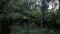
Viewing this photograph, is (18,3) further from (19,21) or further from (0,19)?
(19,21)

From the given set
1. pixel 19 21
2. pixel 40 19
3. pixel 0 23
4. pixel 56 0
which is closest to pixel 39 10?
pixel 40 19


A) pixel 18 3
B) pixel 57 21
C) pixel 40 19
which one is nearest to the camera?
pixel 18 3

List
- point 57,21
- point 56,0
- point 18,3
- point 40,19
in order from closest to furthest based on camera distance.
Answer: point 18,3 → point 57,21 → point 40,19 → point 56,0

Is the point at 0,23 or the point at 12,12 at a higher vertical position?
the point at 12,12

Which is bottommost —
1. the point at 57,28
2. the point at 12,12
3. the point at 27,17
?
the point at 57,28

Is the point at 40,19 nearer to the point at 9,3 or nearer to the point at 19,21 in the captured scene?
the point at 19,21

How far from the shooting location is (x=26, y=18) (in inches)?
318

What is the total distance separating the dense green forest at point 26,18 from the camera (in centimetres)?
609

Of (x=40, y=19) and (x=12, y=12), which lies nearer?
(x=12, y=12)

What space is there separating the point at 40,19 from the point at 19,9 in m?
2.00

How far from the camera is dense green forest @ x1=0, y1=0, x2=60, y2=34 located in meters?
6.09

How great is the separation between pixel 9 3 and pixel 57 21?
2718mm

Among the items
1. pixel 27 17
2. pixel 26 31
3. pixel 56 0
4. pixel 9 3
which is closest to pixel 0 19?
pixel 9 3

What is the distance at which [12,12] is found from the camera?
6277 mm
